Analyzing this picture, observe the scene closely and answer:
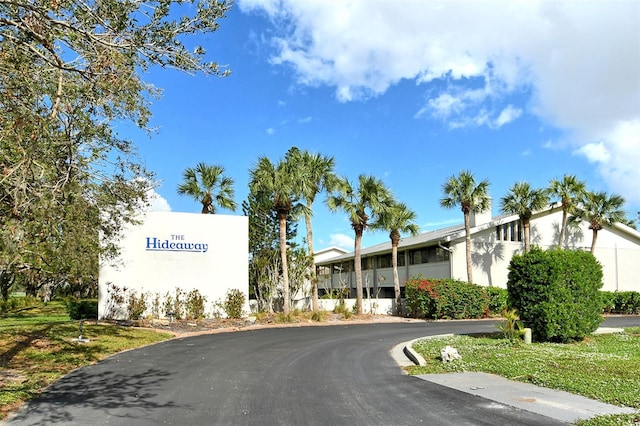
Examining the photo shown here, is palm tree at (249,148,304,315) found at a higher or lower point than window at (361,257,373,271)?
higher

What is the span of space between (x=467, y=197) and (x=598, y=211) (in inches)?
475

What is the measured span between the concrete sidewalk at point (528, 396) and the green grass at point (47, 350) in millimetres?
6994

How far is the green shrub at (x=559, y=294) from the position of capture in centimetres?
1334

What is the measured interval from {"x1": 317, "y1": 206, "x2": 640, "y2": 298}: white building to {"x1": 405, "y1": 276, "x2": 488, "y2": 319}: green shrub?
4.11m

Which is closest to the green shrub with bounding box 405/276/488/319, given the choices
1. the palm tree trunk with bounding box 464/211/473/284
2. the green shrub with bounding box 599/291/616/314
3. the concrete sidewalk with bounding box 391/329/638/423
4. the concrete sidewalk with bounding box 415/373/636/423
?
the palm tree trunk with bounding box 464/211/473/284

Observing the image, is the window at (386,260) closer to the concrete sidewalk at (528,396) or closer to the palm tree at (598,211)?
the palm tree at (598,211)

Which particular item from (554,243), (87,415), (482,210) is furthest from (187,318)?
(554,243)

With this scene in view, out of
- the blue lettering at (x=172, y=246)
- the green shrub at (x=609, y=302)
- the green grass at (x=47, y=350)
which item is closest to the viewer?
the green grass at (x=47, y=350)

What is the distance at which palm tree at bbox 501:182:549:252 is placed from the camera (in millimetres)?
33875

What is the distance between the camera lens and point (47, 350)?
12703mm

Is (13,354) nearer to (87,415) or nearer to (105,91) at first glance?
(87,415)

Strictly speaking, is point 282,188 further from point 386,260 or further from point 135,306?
point 386,260

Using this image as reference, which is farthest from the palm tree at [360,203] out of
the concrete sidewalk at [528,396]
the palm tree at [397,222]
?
the concrete sidewalk at [528,396]

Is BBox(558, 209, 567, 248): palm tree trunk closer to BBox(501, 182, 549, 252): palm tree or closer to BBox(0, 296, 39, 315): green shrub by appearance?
BBox(501, 182, 549, 252): palm tree
